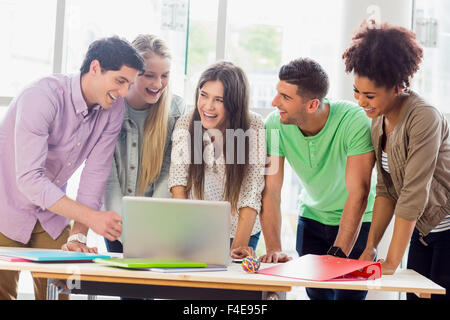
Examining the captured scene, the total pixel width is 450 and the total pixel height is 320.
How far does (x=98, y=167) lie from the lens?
7.63 feet

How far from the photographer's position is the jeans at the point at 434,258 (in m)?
2.06

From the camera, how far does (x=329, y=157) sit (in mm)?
2410

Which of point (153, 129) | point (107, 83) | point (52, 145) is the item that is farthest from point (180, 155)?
point (52, 145)

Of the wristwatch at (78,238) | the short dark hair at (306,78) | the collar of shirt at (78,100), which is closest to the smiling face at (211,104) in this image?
the short dark hair at (306,78)

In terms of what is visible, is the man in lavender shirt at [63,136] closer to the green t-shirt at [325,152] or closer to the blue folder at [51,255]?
the blue folder at [51,255]

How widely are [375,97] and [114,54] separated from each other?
1.05 meters

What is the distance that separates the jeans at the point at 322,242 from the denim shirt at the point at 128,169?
65 cm

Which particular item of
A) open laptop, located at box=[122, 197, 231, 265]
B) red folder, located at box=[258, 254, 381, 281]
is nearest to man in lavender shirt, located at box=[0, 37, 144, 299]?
open laptop, located at box=[122, 197, 231, 265]

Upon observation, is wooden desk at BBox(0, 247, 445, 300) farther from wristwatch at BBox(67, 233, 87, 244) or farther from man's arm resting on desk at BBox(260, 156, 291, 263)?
man's arm resting on desk at BBox(260, 156, 291, 263)

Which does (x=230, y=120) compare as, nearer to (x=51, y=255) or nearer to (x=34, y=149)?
(x=34, y=149)

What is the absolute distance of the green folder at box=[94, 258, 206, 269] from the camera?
1.74 meters

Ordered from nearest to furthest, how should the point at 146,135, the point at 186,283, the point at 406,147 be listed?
1. the point at 186,283
2. the point at 406,147
3. the point at 146,135
